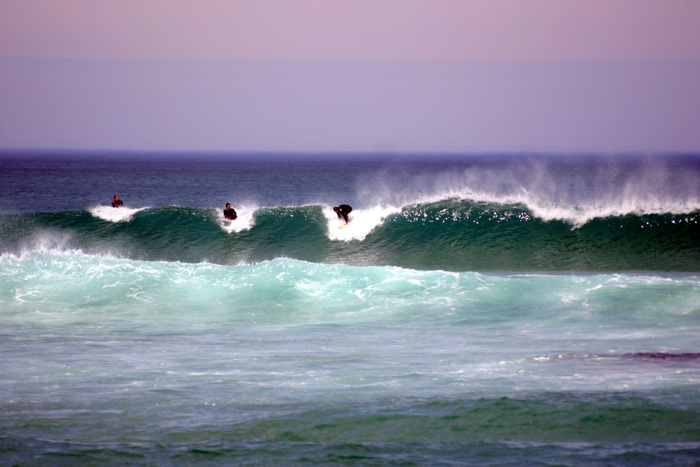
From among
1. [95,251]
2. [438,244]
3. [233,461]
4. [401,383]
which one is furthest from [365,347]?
[95,251]

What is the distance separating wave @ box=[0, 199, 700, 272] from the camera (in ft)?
63.0

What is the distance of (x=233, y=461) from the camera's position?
5105 millimetres

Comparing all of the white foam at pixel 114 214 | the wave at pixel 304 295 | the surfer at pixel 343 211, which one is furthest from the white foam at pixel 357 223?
the white foam at pixel 114 214

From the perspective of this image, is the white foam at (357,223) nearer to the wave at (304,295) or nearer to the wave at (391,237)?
the wave at (391,237)

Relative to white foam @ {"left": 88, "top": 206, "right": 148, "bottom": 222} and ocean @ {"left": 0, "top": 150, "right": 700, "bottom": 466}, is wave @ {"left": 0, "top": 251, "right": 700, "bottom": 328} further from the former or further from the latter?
white foam @ {"left": 88, "top": 206, "right": 148, "bottom": 222}

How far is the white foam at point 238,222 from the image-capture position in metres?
23.7

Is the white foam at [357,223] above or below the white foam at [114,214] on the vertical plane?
below

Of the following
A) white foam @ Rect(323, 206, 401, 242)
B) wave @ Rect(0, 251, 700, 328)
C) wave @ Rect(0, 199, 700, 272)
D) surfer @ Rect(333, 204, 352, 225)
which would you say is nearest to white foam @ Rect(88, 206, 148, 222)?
wave @ Rect(0, 199, 700, 272)

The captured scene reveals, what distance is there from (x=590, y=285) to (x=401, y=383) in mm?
7359

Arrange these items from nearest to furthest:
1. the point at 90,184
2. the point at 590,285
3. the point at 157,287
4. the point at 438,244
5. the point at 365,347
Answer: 1. the point at 365,347
2. the point at 590,285
3. the point at 157,287
4. the point at 438,244
5. the point at 90,184

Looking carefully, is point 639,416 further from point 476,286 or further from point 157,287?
point 157,287

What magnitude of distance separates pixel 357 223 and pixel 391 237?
1843 millimetres

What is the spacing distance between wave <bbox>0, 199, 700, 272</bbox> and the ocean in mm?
102

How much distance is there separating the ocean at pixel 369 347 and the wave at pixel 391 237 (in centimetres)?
10
